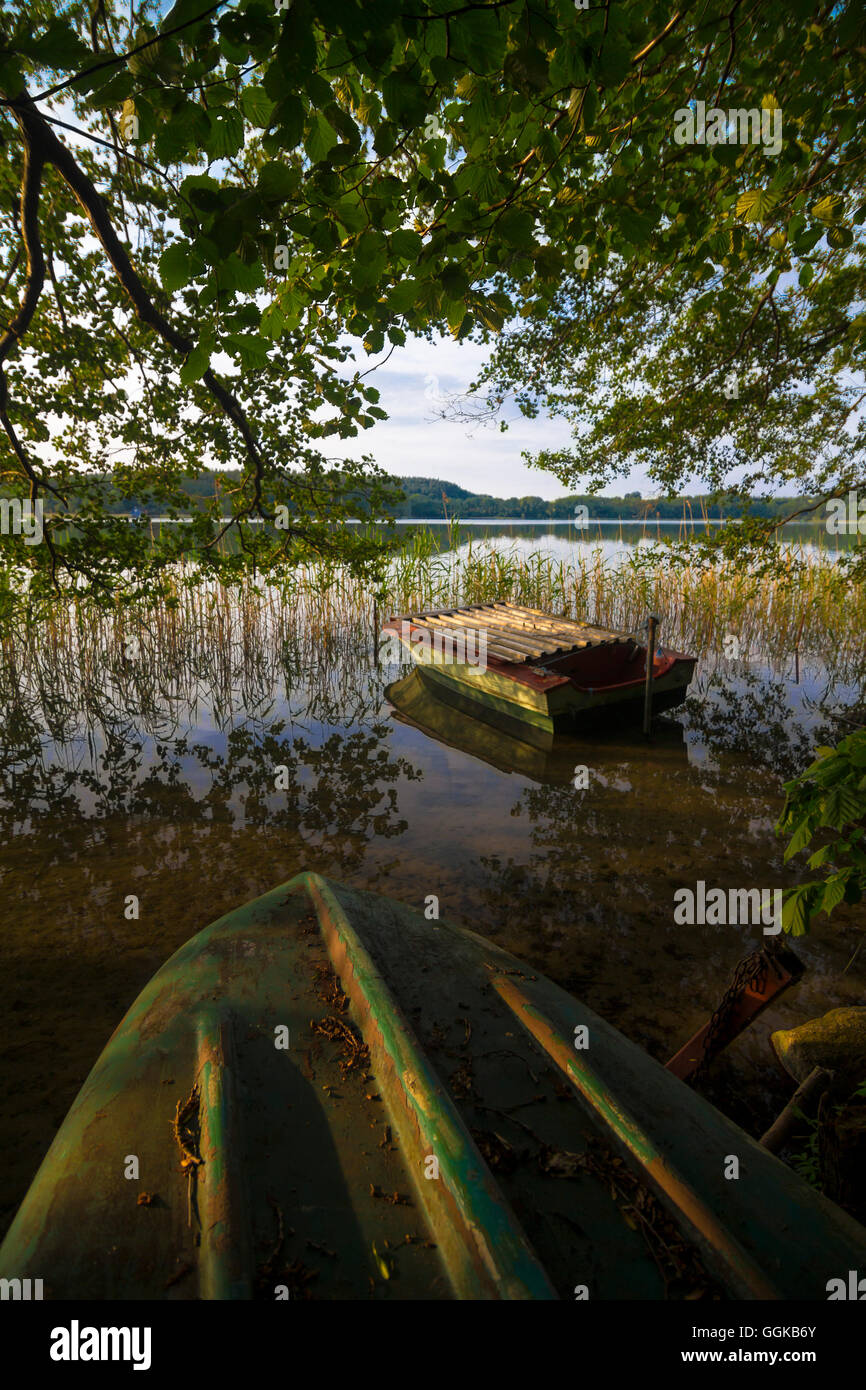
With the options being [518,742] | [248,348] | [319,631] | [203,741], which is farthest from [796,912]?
[319,631]

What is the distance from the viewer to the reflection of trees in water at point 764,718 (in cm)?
816

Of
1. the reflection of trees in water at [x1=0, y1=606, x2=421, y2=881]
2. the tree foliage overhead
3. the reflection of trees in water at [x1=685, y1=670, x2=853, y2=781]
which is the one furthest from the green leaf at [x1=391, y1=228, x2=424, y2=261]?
the reflection of trees in water at [x1=685, y1=670, x2=853, y2=781]

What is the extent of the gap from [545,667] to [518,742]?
1291 mm

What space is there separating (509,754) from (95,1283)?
717 cm

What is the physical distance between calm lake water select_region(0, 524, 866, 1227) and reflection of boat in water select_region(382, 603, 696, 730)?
513 millimetres

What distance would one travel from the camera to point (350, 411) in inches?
188

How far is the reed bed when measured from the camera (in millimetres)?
9633

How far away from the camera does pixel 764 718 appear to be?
9438mm

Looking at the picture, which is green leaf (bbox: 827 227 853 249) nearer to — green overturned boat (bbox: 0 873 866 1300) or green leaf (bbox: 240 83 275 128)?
green leaf (bbox: 240 83 275 128)

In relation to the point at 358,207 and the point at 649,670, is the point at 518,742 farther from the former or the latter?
the point at 358,207

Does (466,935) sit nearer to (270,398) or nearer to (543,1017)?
(543,1017)

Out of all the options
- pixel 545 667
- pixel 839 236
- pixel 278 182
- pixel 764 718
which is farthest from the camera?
pixel 764 718

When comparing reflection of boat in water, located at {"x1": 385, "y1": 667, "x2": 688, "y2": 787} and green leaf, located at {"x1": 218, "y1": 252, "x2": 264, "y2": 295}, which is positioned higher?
green leaf, located at {"x1": 218, "y1": 252, "x2": 264, "y2": 295}

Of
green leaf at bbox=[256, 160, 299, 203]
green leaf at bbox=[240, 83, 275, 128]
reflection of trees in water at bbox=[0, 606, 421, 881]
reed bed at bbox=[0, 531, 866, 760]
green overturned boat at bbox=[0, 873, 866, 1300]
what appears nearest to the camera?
green overturned boat at bbox=[0, 873, 866, 1300]
